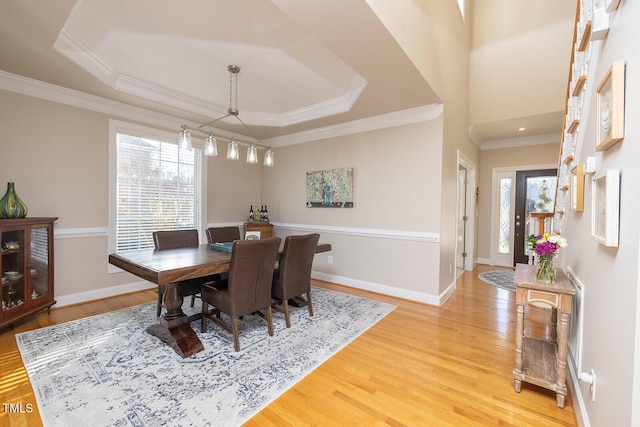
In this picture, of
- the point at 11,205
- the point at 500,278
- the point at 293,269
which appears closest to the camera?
the point at 11,205

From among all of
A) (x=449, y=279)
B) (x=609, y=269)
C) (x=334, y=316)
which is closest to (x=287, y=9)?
(x=609, y=269)

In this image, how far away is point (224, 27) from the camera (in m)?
2.30

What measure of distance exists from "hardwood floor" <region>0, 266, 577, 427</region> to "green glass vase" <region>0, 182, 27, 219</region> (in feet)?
3.51

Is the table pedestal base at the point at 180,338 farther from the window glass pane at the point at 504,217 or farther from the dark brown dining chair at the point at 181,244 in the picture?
the window glass pane at the point at 504,217

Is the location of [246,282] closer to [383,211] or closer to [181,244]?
[181,244]

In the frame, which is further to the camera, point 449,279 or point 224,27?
point 449,279

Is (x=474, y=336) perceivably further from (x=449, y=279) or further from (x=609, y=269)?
(x=609, y=269)

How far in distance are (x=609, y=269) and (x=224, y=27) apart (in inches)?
115

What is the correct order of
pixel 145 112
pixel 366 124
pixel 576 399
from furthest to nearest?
pixel 366 124, pixel 145 112, pixel 576 399

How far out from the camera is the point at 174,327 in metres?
2.48

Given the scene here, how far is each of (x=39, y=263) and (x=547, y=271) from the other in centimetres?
443

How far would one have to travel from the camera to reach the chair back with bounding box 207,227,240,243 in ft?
11.4

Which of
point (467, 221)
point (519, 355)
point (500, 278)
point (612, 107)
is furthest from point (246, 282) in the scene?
point (467, 221)

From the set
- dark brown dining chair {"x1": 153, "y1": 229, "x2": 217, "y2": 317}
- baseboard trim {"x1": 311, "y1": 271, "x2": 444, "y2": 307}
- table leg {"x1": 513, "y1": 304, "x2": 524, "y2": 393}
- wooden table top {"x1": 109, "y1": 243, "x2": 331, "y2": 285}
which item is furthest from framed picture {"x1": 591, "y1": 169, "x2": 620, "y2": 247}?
dark brown dining chair {"x1": 153, "y1": 229, "x2": 217, "y2": 317}
